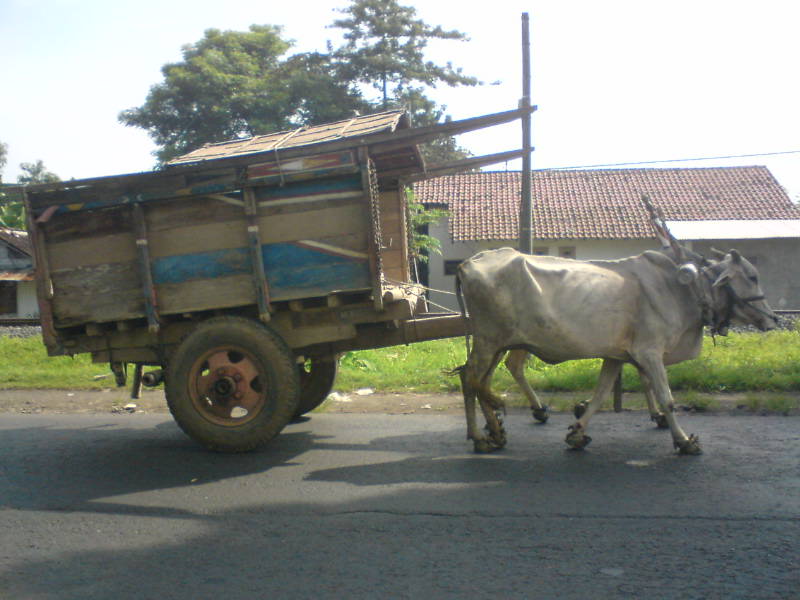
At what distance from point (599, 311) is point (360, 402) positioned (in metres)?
3.60

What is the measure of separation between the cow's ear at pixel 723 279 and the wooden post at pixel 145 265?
464cm

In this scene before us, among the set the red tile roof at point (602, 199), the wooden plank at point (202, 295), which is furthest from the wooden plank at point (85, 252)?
the red tile roof at point (602, 199)

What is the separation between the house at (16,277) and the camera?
29.7 metres

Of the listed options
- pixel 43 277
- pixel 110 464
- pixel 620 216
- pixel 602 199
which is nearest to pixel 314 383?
pixel 110 464

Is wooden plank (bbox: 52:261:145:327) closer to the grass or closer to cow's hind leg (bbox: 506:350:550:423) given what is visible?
the grass

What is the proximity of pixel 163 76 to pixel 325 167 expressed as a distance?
28286 mm

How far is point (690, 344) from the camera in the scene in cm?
681

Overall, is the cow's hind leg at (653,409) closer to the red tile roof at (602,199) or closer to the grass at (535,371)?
the grass at (535,371)

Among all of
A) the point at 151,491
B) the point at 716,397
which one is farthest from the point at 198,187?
the point at 716,397

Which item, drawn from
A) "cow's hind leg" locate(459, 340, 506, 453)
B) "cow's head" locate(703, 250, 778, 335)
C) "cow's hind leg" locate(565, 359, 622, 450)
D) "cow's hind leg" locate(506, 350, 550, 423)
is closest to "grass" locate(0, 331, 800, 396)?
"cow's hind leg" locate(506, 350, 550, 423)

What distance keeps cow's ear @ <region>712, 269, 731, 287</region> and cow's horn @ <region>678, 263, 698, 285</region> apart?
174 mm

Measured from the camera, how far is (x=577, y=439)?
6430mm

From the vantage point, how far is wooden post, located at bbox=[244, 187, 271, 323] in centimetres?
657

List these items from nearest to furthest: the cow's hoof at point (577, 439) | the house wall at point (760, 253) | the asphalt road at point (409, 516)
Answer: the asphalt road at point (409, 516)
the cow's hoof at point (577, 439)
the house wall at point (760, 253)
